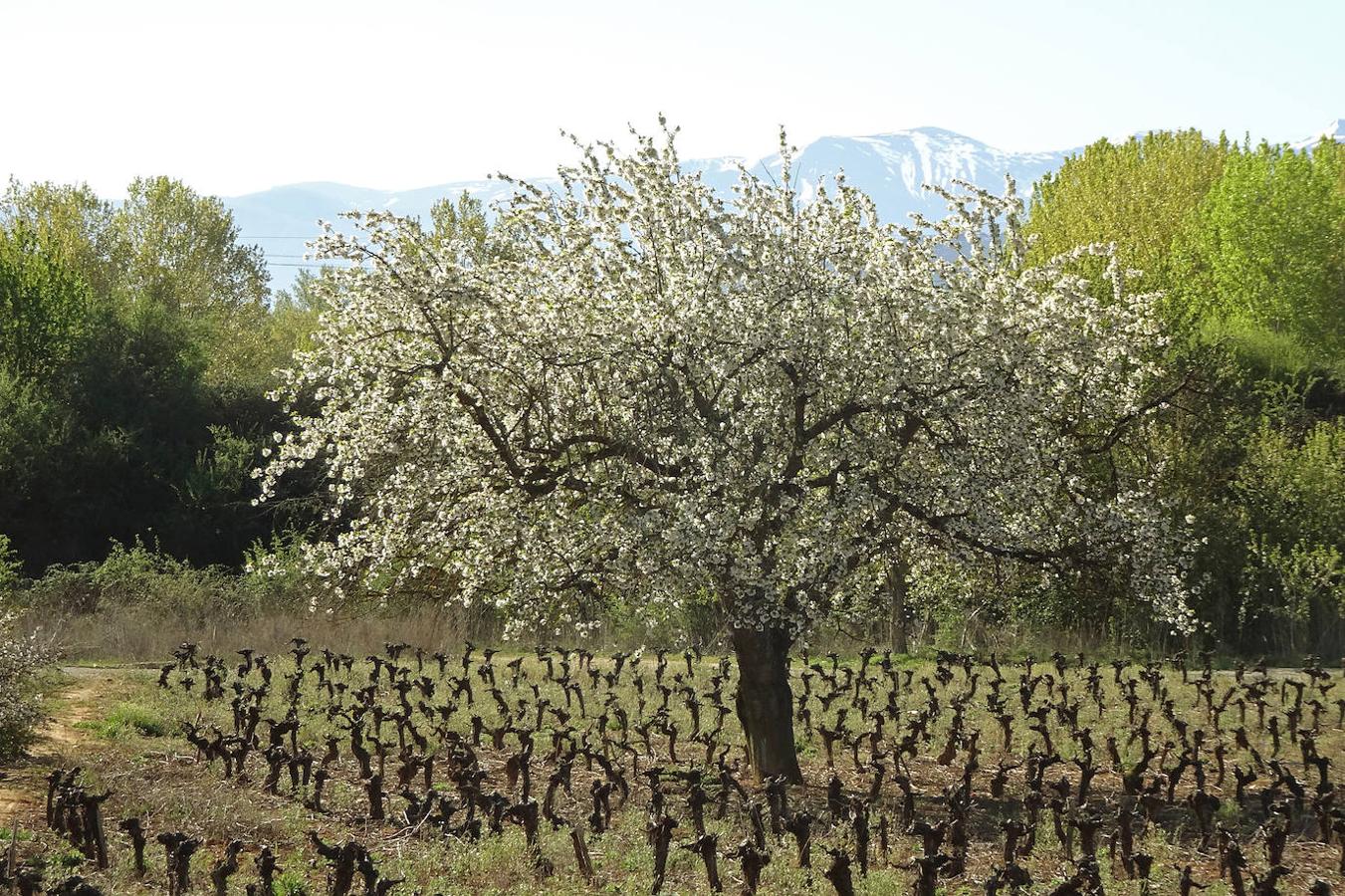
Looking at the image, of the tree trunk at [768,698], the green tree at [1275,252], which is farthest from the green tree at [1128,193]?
the tree trunk at [768,698]

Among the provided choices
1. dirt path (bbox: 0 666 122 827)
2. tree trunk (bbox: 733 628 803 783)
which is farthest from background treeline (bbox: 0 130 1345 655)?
dirt path (bbox: 0 666 122 827)

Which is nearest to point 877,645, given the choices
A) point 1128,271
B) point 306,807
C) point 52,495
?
point 1128,271

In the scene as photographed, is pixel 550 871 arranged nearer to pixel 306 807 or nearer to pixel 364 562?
pixel 306 807

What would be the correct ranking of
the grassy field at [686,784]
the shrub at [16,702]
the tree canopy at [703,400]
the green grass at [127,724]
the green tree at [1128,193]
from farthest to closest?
the green tree at [1128,193]
the green grass at [127,724]
the shrub at [16,702]
the tree canopy at [703,400]
the grassy field at [686,784]

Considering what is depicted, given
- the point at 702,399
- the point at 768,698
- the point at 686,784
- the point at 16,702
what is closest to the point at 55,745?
the point at 16,702

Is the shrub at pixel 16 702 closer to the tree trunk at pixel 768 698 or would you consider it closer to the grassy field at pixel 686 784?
the grassy field at pixel 686 784

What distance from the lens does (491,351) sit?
14.1 meters

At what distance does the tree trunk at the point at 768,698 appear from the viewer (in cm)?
1495

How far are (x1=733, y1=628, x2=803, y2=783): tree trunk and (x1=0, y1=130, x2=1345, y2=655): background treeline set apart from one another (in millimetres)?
1293

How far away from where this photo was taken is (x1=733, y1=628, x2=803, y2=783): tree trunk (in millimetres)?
14953

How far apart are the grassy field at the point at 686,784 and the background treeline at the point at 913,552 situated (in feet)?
6.42

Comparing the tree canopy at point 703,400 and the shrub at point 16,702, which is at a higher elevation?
the tree canopy at point 703,400

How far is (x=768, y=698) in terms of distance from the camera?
15000mm

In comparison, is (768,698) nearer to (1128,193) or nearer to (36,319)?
(36,319)
